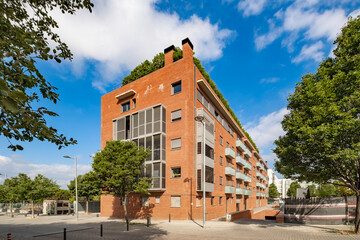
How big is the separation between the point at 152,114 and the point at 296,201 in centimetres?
1724

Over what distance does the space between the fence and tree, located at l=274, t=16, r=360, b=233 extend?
280cm

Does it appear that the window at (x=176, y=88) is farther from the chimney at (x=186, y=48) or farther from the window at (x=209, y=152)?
the window at (x=209, y=152)

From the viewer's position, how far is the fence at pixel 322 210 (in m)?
17.8

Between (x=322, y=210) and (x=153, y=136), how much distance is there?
17832mm

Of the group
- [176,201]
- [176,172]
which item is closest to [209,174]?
[176,172]

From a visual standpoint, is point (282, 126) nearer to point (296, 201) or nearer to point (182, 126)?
point (296, 201)

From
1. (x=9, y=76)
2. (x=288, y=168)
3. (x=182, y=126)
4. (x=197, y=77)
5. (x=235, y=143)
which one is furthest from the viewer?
(x=235, y=143)

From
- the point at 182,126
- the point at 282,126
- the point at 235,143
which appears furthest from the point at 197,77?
the point at 235,143

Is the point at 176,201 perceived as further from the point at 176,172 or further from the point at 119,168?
the point at 119,168

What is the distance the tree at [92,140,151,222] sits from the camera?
Answer: 64.0ft

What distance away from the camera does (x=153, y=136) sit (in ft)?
87.4

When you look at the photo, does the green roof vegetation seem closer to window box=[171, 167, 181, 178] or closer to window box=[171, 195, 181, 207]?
window box=[171, 167, 181, 178]

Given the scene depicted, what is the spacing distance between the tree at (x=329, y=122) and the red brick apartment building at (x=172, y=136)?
35.3 ft

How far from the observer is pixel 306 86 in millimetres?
16109
